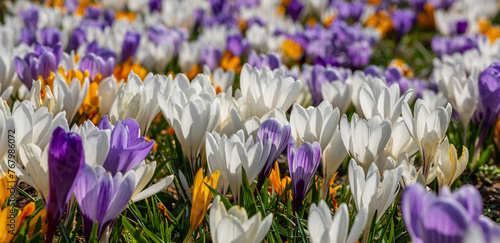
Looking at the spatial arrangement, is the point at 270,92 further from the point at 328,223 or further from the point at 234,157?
the point at 328,223

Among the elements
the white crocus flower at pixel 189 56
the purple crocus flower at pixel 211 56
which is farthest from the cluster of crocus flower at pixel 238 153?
the purple crocus flower at pixel 211 56

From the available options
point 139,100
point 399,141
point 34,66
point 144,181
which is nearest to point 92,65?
point 34,66

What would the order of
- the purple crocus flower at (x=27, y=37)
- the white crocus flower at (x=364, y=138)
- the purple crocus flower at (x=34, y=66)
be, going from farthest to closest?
the purple crocus flower at (x=27, y=37)
the purple crocus flower at (x=34, y=66)
the white crocus flower at (x=364, y=138)

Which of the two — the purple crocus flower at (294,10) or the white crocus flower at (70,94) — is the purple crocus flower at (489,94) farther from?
the purple crocus flower at (294,10)

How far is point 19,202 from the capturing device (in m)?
2.09

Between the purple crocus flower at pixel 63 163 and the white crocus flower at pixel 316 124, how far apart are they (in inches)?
33.6

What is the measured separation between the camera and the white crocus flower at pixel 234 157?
5.57 ft

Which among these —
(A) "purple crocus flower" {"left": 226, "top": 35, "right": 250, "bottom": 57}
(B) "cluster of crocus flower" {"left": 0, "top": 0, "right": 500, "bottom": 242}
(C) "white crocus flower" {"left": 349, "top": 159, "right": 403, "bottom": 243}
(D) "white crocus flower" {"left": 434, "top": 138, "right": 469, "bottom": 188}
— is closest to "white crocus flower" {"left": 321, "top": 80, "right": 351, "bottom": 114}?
(B) "cluster of crocus flower" {"left": 0, "top": 0, "right": 500, "bottom": 242}

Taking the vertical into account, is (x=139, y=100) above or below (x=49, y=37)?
above

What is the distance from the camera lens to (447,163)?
1.86 meters

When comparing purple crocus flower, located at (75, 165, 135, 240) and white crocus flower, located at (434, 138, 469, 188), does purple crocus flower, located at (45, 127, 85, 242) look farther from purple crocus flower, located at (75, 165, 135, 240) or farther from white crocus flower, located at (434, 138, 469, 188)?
white crocus flower, located at (434, 138, 469, 188)

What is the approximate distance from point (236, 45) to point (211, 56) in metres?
0.63

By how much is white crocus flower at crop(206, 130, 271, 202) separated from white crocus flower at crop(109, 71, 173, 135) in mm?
450

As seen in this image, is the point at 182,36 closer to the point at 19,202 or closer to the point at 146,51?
the point at 146,51
